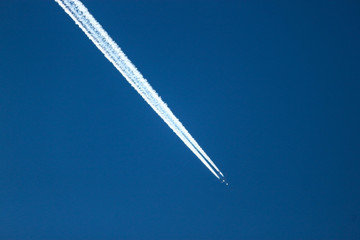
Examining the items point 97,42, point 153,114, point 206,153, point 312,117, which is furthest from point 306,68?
point 97,42

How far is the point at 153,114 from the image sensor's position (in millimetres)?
4148

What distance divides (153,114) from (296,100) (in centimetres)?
243

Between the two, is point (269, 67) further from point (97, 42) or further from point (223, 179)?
point (97, 42)

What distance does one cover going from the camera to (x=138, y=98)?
13.4ft

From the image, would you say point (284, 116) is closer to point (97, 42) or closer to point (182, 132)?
point (182, 132)

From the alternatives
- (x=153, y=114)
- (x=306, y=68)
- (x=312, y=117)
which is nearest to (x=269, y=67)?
(x=306, y=68)

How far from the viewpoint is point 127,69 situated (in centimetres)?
406

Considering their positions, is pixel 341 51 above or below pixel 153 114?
below

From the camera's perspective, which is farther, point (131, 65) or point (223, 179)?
point (223, 179)

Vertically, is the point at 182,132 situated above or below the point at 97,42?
below

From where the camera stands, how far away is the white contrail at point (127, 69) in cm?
386

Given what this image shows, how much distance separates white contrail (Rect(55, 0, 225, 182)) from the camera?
386 centimetres

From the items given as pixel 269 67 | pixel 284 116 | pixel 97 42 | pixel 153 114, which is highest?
pixel 97 42

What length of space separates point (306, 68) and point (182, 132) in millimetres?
2340
